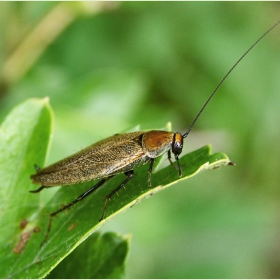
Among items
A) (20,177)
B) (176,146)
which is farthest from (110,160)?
(20,177)

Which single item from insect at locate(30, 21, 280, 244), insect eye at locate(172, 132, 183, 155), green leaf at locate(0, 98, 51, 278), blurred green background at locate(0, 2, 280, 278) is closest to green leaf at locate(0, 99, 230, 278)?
green leaf at locate(0, 98, 51, 278)

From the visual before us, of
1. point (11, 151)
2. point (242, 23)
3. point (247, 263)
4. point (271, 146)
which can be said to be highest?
point (242, 23)

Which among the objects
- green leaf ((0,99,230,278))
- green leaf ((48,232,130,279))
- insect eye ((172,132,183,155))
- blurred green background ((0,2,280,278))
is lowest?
green leaf ((48,232,130,279))

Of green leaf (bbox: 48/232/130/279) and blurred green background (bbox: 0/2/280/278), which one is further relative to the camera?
blurred green background (bbox: 0/2/280/278)

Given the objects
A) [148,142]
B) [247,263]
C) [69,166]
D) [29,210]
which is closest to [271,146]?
[247,263]

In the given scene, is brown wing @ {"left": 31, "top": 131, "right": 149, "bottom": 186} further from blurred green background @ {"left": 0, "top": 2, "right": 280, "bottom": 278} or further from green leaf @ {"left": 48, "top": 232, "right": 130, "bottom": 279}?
blurred green background @ {"left": 0, "top": 2, "right": 280, "bottom": 278}

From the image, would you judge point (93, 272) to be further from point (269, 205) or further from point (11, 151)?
point (269, 205)
